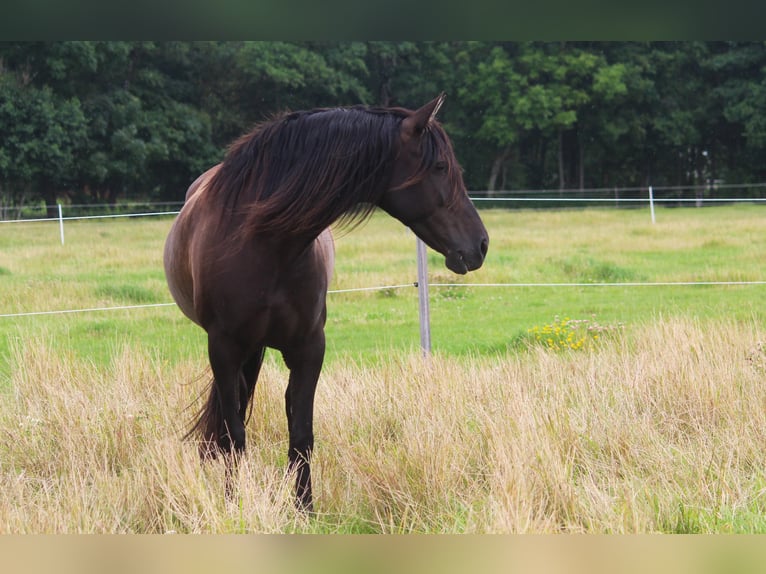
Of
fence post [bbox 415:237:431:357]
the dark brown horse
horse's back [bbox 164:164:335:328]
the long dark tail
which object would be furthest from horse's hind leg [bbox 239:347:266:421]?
fence post [bbox 415:237:431:357]

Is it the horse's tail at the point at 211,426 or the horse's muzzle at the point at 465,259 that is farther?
the horse's tail at the point at 211,426

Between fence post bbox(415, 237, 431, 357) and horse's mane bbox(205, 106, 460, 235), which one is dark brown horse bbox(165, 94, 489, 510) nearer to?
horse's mane bbox(205, 106, 460, 235)

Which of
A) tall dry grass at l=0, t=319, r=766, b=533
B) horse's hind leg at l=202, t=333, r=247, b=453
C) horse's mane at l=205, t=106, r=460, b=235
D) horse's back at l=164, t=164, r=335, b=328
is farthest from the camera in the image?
horse's hind leg at l=202, t=333, r=247, b=453

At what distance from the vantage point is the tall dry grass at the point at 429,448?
10.9ft

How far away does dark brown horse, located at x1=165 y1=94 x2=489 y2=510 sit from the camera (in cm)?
340

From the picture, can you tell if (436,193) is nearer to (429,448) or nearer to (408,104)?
(429,448)

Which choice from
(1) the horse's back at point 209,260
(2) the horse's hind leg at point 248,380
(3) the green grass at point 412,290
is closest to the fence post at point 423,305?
(3) the green grass at point 412,290

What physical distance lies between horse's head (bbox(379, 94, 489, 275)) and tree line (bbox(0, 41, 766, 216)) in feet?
75.6

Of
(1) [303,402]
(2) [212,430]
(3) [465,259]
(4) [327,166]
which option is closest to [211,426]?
(2) [212,430]

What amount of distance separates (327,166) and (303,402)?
44.9 inches

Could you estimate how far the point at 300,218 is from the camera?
3.44 m

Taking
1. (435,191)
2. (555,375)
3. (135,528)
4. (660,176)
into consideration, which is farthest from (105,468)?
A: (660,176)

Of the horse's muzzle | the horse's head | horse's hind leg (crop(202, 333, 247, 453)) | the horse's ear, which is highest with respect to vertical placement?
the horse's ear

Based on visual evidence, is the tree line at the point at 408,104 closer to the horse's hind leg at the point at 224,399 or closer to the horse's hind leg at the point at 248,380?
the horse's hind leg at the point at 248,380
